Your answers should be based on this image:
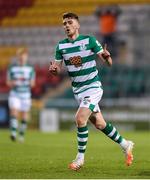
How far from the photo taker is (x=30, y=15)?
29688mm

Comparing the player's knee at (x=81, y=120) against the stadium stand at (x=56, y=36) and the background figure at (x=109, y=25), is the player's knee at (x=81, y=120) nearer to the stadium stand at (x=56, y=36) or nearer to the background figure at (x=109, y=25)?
the stadium stand at (x=56, y=36)

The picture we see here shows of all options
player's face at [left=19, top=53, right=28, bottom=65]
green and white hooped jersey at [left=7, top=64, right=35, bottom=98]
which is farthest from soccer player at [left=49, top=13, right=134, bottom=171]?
green and white hooped jersey at [left=7, top=64, right=35, bottom=98]

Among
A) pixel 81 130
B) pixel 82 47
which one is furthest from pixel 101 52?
pixel 81 130

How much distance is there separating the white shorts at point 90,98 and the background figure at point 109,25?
17.2 m

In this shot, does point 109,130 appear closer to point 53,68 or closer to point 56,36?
point 53,68

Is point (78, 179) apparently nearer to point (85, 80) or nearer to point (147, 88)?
point (85, 80)

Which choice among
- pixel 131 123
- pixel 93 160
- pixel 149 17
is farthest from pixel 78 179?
pixel 149 17

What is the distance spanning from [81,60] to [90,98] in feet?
1.70

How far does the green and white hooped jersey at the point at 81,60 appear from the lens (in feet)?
29.8

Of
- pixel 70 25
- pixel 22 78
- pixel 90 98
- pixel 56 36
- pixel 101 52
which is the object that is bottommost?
pixel 56 36

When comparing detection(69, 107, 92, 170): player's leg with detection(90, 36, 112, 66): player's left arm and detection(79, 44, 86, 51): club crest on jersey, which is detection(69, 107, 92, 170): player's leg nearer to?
detection(90, 36, 112, 66): player's left arm

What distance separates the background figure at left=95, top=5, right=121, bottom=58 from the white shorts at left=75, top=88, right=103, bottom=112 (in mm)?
17204

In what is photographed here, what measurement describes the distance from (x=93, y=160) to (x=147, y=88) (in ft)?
47.9

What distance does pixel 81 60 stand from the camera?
9070 mm
